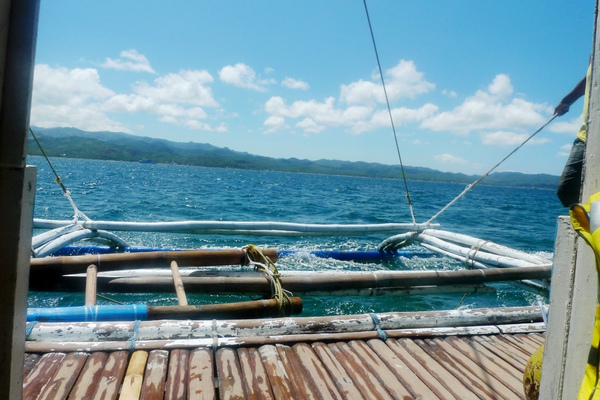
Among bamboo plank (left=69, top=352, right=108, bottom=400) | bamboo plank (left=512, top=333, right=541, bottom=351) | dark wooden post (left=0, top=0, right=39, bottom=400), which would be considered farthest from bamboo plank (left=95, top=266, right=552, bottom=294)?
dark wooden post (left=0, top=0, right=39, bottom=400)

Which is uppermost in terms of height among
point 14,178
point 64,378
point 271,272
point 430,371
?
point 14,178

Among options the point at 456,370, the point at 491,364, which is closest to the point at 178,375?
Answer: the point at 456,370

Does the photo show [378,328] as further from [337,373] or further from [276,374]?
[276,374]

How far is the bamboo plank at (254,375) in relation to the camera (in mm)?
2797

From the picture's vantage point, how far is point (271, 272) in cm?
527

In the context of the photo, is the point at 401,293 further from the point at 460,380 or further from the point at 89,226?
the point at 89,226

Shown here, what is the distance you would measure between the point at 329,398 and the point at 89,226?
26.6 ft

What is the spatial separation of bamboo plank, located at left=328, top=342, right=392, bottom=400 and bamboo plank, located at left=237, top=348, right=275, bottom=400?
2.12 feet

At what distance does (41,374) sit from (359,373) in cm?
225

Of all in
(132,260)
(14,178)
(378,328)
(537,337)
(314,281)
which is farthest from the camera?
(132,260)

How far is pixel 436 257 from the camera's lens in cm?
1072

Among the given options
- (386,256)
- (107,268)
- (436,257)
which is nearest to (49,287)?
(107,268)

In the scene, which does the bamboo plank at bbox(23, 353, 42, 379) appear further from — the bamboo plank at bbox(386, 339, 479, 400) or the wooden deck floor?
the bamboo plank at bbox(386, 339, 479, 400)

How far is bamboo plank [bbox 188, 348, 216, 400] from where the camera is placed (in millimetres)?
2752
